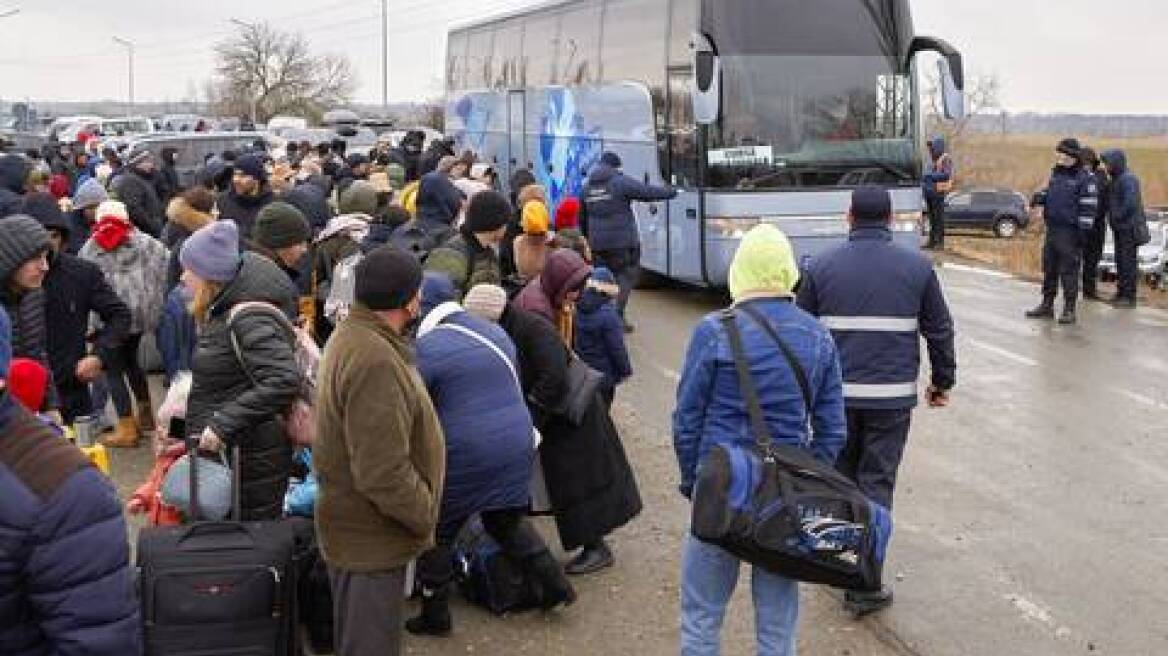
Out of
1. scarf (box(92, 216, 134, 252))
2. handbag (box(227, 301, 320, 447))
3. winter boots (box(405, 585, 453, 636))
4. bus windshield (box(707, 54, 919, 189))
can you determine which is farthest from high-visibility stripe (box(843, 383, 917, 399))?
bus windshield (box(707, 54, 919, 189))

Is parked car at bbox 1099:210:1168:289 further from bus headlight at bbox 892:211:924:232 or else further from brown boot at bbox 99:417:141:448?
brown boot at bbox 99:417:141:448

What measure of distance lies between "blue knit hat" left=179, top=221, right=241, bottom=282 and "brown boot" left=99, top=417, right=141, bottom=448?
3.86 m

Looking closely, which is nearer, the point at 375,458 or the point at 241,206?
the point at 375,458

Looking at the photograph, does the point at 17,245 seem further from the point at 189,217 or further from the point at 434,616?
the point at 189,217

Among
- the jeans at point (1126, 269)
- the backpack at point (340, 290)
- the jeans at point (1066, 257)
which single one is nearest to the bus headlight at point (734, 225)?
the jeans at point (1066, 257)

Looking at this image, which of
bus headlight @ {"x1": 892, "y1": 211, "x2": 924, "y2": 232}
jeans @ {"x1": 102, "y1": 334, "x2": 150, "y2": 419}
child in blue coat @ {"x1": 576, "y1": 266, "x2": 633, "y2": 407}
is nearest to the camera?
child in blue coat @ {"x1": 576, "y1": 266, "x2": 633, "y2": 407}

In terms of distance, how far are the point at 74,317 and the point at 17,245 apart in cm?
199

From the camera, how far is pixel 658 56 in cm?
1484

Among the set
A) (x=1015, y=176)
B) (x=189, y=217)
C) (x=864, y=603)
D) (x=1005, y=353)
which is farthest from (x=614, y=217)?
(x=1015, y=176)

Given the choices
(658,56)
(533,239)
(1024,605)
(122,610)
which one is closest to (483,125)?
(658,56)

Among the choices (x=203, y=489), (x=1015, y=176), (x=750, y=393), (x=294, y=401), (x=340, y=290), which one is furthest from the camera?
(x=1015, y=176)

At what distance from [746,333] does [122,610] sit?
2365 mm

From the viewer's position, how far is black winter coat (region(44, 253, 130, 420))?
22.3ft

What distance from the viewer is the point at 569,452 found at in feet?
19.6
